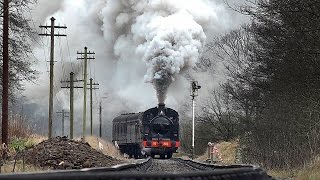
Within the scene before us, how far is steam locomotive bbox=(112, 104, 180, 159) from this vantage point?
41938mm

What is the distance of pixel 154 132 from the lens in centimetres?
4225

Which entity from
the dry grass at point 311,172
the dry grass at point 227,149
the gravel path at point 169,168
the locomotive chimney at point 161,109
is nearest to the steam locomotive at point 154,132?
the locomotive chimney at point 161,109

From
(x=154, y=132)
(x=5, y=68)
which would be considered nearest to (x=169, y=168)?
(x=5, y=68)

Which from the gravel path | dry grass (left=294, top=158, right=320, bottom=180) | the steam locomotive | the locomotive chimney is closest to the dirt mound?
the gravel path

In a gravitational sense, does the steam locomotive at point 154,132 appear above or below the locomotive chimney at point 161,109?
below

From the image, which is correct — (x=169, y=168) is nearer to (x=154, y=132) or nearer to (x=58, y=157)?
(x=58, y=157)

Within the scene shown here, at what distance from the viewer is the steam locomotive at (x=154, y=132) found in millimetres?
41938

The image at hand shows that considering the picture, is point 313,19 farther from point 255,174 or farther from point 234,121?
point 234,121

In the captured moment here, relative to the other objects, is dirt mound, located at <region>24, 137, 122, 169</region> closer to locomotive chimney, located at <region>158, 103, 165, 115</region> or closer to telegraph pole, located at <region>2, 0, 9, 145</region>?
telegraph pole, located at <region>2, 0, 9, 145</region>

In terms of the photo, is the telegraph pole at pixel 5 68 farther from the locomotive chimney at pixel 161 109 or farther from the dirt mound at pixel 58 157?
the locomotive chimney at pixel 161 109

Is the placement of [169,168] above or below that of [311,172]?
below

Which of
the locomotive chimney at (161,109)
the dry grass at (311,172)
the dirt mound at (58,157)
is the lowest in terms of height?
the dry grass at (311,172)

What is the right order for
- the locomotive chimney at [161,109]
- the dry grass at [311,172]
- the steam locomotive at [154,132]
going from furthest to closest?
the locomotive chimney at [161,109], the steam locomotive at [154,132], the dry grass at [311,172]

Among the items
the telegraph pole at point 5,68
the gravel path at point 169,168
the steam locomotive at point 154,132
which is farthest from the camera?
the steam locomotive at point 154,132
